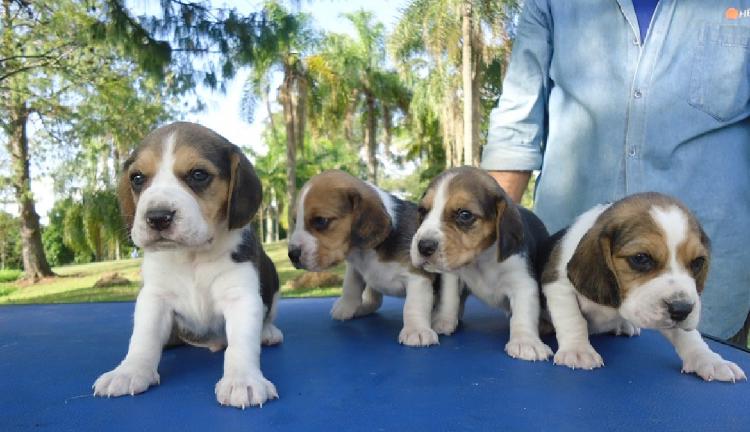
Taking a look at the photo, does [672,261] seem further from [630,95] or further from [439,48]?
[439,48]

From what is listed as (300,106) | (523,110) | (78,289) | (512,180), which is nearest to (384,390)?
(512,180)

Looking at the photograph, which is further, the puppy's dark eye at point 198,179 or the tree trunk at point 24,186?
the tree trunk at point 24,186

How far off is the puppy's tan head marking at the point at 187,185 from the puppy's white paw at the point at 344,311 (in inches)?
72.4

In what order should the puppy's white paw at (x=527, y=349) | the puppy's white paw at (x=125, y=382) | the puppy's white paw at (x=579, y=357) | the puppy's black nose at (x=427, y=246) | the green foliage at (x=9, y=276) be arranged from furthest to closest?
1. the green foliage at (x=9, y=276)
2. the puppy's black nose at (x=427, y=246)
3. the puppy's white paw at (x=527, y=349)
4. the puppy's white paw at (x=579, y=357)
5. the puppy's white paw at (x=125, y=382)

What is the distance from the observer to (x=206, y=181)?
319 cm

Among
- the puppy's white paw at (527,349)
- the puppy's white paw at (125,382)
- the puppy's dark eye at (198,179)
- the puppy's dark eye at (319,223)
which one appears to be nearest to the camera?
the puppy's white paw at (125,382)

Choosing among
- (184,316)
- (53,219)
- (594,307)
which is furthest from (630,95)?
(53,219)

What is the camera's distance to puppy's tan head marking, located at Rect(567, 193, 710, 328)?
2943 mm

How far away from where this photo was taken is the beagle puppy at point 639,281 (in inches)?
114

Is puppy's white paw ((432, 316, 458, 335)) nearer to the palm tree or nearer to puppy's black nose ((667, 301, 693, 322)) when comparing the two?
puppy's black nose ((667, 301, 693, 322))

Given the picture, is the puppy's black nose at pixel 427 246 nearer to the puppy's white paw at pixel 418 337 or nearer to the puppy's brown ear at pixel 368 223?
the puppy's white paw at pixel 418 337

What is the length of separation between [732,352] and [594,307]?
3.24 feet

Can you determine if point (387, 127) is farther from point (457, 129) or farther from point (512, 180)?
point (512, 180)

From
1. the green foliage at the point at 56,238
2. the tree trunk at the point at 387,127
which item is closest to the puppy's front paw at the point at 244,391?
the green foliage at the point at 56,238
